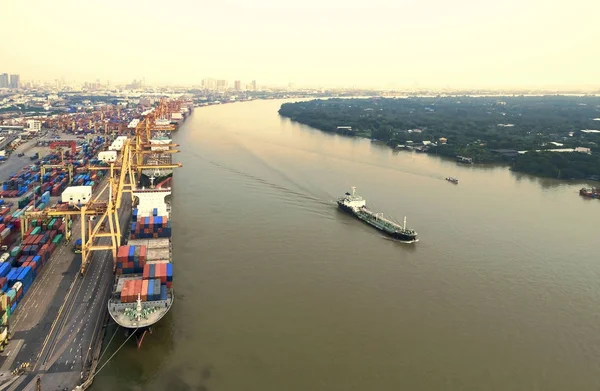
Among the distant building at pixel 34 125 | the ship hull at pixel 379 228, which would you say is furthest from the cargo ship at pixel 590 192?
the distant building at pixel 34 125

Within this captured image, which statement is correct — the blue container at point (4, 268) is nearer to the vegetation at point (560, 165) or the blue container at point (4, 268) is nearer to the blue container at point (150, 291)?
the blue container at point (150, 291)

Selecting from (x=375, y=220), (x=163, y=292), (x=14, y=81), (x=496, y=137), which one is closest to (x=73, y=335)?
(x=163, y=292)

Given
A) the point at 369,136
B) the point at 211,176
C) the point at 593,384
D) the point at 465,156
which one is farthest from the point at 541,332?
the point at 369,136

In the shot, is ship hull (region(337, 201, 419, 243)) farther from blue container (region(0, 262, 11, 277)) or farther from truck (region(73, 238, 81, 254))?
blue container (region(0, 262, 11, 277))

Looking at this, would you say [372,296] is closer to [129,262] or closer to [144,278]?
[144,278]

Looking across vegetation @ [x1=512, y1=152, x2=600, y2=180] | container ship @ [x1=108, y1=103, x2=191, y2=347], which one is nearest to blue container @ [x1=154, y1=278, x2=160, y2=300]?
container ship @ [x1=108, y1=103, x2=191, y2=347]

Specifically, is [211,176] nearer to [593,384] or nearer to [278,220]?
[278,220]
